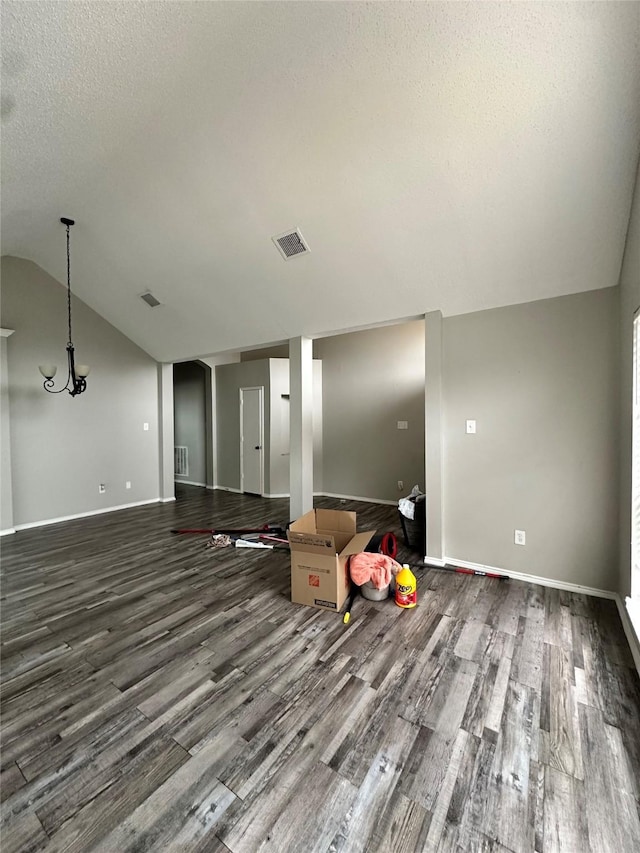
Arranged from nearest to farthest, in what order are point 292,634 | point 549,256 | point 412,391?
1. point 292,634
2. point 549,256
3. point 412,391

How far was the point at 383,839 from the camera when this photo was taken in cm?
110

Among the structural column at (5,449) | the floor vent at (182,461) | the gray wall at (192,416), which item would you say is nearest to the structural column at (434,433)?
the structural column at (5,449)

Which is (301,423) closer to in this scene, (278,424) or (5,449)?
(278,424)

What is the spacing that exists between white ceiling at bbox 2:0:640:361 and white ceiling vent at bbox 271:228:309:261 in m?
0.07

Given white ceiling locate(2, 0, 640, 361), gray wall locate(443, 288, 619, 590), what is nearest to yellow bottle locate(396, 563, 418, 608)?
gray wall locate(443, 288, 619, 590)

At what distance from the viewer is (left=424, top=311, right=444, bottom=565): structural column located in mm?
3227

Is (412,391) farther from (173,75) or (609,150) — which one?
(173,75)

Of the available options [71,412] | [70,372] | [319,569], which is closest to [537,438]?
[319,569]

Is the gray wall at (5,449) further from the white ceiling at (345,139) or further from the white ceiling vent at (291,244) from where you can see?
the white ceiling vent at (291,244)

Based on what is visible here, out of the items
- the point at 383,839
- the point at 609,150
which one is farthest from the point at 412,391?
the point at 383,839

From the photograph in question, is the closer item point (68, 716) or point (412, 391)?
point (68, 716)

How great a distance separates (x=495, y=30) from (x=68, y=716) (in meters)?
3.72

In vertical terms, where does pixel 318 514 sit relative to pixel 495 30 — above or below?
below

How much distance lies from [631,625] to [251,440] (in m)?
5.53
